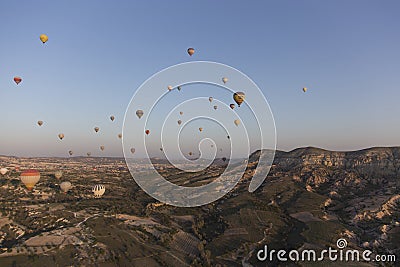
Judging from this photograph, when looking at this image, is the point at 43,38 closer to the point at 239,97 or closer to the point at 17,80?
the point at 17,80

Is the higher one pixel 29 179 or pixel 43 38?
pixel 43 38

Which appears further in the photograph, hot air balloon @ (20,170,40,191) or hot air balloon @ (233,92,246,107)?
hot air balloon @ (20,170,40,191)

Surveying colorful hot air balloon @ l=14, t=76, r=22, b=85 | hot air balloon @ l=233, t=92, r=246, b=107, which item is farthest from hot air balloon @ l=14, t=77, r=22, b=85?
hot air balloon @ l=233, t=92, r=246, b=107

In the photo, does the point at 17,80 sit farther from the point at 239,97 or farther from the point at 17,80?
the point at 239,97

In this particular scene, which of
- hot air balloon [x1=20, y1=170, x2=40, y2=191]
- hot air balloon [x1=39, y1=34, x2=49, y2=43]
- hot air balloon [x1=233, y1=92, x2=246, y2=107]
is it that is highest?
hot air balloon [x1=39, y1=34, x2=49, y2=43]

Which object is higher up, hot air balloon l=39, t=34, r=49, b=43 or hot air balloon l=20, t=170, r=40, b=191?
hot air balloon l=39, t=34, r=49, b=43

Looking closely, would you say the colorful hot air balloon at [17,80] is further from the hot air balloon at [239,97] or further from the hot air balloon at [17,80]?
the hot air balloon at [239,97]

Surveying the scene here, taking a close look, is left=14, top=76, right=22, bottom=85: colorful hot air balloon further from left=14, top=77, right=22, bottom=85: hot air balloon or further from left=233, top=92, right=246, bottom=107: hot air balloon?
left=233, top=92, right=246, bottom=107: hot air balloon

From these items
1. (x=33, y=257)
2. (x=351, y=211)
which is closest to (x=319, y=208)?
(x=351, y=211)

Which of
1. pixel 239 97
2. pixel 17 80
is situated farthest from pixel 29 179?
pixel 239 97

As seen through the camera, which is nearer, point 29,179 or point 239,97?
point 239,97

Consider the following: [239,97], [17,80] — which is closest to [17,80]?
[17,80]

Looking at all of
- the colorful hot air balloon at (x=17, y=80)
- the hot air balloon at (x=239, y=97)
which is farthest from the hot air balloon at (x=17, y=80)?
the hot air balloon at (x=239, y=97)
